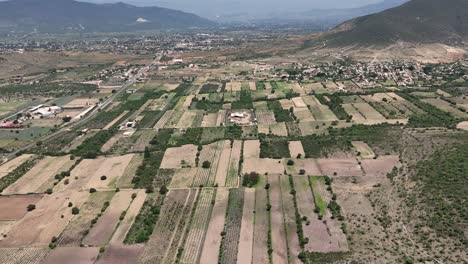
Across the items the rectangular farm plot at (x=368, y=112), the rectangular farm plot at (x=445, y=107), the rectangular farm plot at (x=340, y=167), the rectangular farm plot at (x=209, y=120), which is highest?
the rectangular farm plot at (x=445, y=107)

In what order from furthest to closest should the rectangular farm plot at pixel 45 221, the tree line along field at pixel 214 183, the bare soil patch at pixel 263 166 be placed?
the bare soil patch at pixel 263 166 < the rectangular farm plot at pixel 45 221 < the tree line along field at pixel 214 183

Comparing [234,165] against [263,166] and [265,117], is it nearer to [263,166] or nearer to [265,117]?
[263,166]

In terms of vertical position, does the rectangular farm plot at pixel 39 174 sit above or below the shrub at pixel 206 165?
below

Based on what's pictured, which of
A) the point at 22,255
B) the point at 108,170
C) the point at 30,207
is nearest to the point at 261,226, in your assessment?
the point at 22,255

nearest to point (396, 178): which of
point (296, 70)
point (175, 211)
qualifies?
point (175, 211)

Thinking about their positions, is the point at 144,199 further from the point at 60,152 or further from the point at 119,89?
the point at 119,89

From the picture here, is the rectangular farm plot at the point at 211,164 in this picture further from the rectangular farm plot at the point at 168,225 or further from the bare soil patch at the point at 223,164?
the rectangular farm plot at the point at 168,225

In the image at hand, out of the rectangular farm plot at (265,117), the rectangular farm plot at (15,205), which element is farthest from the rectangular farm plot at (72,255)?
the rectangular farm plot at (265,117)
